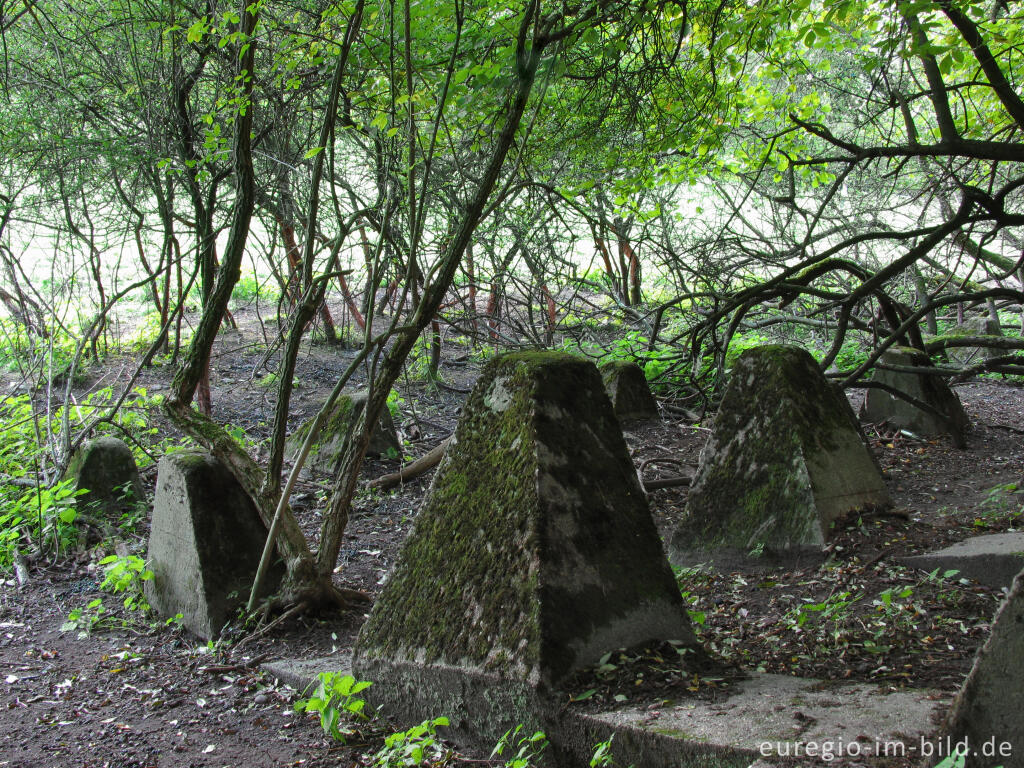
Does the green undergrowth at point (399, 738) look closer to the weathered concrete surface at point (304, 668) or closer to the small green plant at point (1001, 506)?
the weathered concrete surface at point (304, 668)

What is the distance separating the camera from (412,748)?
251 cm

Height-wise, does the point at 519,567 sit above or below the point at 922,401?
below

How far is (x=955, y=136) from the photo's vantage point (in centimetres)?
489

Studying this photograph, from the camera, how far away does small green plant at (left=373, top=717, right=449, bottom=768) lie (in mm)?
2523

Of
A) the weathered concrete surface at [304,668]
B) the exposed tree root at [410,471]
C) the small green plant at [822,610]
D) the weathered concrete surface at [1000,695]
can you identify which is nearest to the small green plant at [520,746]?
the weathered concrete surface at [304,668]

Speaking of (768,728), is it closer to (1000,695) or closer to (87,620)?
(1000,695)

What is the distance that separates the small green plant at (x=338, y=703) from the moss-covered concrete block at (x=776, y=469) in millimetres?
2421

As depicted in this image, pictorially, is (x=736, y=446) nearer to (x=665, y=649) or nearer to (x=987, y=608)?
(x=987, y=608)

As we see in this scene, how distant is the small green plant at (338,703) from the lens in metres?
2.88

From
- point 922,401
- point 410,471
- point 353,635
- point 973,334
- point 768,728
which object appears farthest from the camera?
point 973,334

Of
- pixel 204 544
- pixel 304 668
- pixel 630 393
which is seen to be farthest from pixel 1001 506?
pixel 204 544

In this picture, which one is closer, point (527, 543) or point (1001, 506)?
point (527, 543)

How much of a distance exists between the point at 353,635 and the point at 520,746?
7.02ft

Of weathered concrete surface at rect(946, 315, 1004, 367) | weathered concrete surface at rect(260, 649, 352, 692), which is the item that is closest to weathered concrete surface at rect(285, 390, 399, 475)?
weathered concrete surface at rect(260, 649, 352, 692)
